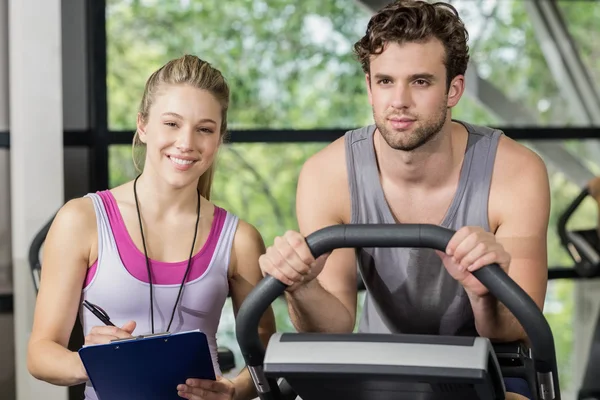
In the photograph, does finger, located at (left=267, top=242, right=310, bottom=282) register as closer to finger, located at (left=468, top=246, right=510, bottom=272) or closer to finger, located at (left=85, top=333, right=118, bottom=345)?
finger, located at (left=468, top=246, right=510, bottom=272)

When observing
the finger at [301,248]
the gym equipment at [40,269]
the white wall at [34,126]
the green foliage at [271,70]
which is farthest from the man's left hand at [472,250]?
the green foliage at [271,70]

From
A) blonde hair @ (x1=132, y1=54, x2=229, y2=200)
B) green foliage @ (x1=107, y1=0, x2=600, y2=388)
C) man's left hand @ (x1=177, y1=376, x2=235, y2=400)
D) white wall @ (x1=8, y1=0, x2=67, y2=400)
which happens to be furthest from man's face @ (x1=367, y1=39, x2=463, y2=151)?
green foliage @ (x1=107, y1=0, x2=600, y2=388)

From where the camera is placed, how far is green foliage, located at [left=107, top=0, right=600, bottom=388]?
12.1ft

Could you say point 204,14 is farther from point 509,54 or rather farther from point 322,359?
point 322,359

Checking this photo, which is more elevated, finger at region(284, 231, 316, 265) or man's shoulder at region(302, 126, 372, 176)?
man's shoulder at region(302, 126, 372, 176)

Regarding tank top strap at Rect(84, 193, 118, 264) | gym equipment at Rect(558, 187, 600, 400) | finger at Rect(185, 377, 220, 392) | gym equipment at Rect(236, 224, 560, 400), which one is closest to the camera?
gym equipment at Rect(236, 224, 560, 400)

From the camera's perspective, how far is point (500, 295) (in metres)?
1.18

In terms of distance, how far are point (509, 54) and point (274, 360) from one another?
3.38m

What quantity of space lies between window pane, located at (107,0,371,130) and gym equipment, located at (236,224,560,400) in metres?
2.51

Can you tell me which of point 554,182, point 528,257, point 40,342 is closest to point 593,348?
point 554,182

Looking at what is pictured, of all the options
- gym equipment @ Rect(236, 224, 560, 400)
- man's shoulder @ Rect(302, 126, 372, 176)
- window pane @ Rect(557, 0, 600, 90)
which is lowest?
gym equipment @ Rect(236, 224, 560, 400)

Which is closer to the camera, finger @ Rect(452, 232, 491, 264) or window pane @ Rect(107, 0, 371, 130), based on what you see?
finger @ Rect(452, 232, 491, 264)

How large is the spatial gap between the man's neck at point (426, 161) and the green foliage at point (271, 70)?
73.3 inches

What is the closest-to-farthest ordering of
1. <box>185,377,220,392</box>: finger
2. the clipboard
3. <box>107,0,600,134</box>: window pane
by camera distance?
the clipboard < <box>185,377,220,392</box>: finger < <box>107,0,600,134</box>: window pane
